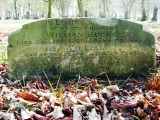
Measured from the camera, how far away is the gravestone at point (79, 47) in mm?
4574

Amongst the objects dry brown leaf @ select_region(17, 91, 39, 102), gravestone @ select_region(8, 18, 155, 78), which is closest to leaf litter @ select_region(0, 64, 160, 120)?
dry brown leaf @ select_region(17, 91, 39, 102)

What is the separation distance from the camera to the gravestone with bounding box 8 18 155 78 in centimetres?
457

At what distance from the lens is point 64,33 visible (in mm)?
4598

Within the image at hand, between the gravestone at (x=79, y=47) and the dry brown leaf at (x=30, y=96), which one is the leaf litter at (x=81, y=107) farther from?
the gravestone at (x=79, y=47)

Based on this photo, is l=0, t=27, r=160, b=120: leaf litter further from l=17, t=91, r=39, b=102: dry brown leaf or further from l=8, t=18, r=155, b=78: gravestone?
l=8, t=18, r=155, b=78: gravestone

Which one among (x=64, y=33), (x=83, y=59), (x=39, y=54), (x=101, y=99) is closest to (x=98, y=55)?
(x=83, y=59)

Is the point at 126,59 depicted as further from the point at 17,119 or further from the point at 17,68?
the point at 17,119

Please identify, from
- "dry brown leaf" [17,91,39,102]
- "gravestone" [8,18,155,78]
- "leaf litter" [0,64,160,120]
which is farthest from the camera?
"gravestone" [8,18,155,78]

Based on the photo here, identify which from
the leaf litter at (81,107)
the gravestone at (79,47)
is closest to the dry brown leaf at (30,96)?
the leaf litter at (81,107)

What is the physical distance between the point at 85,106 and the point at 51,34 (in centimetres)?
216

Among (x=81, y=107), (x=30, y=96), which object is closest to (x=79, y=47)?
(x=30, y=96)

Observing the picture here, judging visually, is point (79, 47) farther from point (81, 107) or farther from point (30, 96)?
point (81, 107)

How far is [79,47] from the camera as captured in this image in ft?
15.3

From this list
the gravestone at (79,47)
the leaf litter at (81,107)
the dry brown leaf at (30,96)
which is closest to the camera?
the leaf litter at (81,107)
